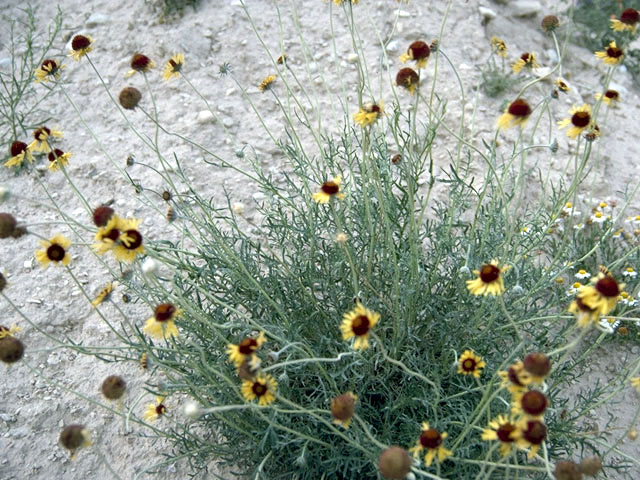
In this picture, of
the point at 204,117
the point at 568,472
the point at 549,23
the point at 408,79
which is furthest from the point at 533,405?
the point at 204,117

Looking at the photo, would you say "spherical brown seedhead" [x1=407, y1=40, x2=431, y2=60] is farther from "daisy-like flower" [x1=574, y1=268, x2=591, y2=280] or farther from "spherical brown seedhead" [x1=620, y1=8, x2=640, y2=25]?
"daisy-like flower" [x1=574, y1=268, x2=591, y2=280]

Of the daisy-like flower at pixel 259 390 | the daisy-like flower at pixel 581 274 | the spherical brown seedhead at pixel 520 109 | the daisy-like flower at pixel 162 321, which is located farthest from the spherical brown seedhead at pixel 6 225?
the daisy-like flower at pixel 581 274

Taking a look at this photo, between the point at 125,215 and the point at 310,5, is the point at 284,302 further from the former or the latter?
the point at 310,5

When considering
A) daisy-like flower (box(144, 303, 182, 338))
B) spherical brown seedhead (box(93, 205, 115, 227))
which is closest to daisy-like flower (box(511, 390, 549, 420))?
daisy-like flower (box(144, 303, 182, 338))

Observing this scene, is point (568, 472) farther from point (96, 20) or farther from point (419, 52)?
point (96, 20)

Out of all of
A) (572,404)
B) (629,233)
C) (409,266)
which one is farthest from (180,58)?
(629,233)

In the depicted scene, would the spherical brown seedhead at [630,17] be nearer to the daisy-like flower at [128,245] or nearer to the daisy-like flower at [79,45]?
the daisy-like flower at [128,245]
